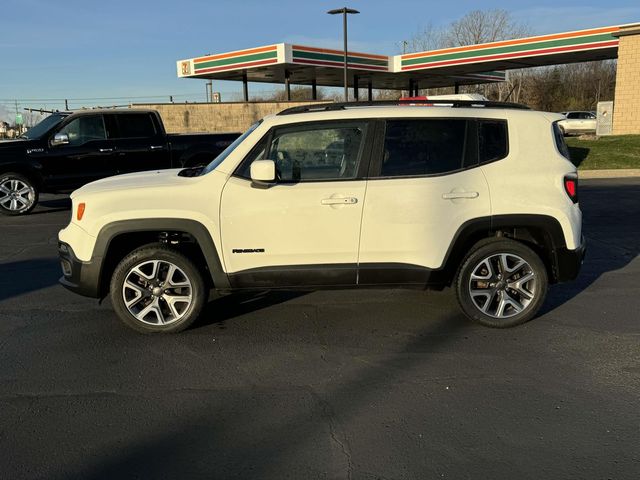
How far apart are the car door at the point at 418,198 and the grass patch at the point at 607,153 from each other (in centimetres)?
1523

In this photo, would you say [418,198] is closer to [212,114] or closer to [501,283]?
[501,283]

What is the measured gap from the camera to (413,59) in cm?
3653

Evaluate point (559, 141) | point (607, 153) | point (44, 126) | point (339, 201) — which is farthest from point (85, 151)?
point (607, 153)

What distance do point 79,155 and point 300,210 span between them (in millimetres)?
8307

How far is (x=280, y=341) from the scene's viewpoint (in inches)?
175

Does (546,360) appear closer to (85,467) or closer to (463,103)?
(463,103)

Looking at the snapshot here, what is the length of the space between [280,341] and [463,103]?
258cm

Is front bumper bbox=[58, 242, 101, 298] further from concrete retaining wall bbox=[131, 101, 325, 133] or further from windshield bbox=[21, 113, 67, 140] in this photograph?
concrete retaining wall bbox=[131, 101, 325, 133]

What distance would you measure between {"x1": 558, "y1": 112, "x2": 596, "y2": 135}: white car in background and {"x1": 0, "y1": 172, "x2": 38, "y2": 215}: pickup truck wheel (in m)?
31.6

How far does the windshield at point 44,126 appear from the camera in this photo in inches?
439

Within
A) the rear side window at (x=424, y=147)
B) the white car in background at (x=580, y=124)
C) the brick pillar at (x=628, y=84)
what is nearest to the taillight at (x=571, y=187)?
the rear side window at (x=424, y=147)

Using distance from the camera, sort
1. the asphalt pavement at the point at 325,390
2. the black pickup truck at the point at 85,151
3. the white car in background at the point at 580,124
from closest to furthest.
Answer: the asphalt pavement at the point at 325,390 < the black pickup truck at the point at 85,151 < the white car in background at the point at 580,124

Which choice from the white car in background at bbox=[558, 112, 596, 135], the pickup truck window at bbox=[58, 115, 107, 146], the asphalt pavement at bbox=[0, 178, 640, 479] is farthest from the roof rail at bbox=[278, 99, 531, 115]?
the white car in background at bbox=[558, 112, 596, 135]

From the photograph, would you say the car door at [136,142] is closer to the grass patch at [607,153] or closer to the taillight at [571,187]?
the taillight at [571,187]
